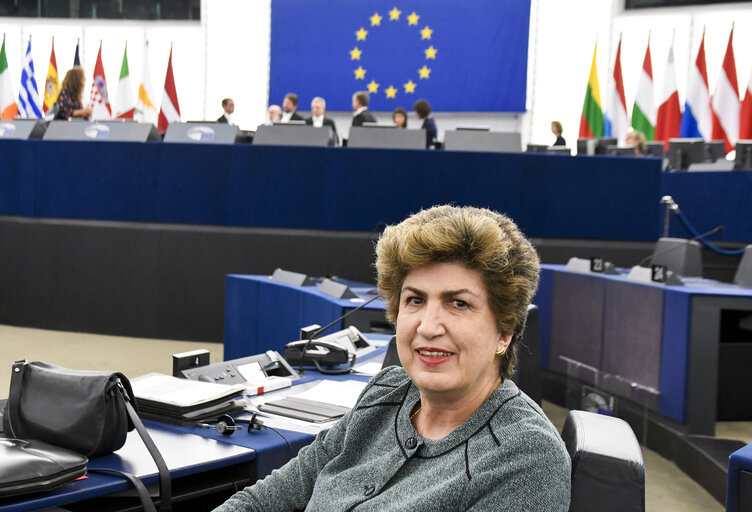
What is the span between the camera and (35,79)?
41.5 ft

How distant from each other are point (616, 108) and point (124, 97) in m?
6.58

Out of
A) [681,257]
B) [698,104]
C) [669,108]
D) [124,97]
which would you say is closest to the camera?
[681,257]

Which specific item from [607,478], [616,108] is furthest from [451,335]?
[616,108]

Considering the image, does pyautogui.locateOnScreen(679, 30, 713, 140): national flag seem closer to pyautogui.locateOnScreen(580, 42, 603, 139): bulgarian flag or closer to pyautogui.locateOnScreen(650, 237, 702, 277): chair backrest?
pyautogui.locateOnScreen(580, 42, 603, 139): bulgarian flag

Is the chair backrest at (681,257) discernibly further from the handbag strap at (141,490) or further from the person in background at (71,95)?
the person in background at (71,95)

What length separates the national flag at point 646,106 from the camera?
10.8m

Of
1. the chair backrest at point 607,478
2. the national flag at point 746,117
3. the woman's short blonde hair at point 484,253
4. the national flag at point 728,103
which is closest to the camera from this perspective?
the chair backrest at point 607,478

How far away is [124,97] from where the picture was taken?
11914mm

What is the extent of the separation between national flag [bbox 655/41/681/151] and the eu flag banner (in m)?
1.75

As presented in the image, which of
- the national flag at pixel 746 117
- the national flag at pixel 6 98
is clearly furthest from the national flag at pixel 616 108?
the national flag at pixel 6 98

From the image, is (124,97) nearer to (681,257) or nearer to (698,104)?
(698,104)

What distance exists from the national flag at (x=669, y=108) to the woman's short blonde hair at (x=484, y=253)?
9.75 metres

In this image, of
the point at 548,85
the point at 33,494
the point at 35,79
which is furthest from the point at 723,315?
the point at 35,79

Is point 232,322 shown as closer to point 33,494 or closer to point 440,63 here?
point 33,494
